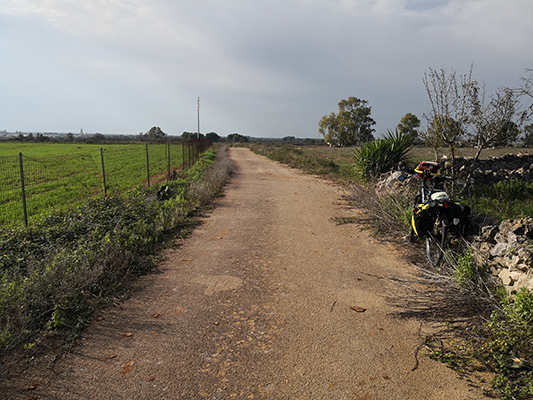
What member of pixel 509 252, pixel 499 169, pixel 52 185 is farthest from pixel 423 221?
pixel 52 185

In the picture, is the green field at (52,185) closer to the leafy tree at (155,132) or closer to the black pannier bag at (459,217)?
the black pannier bag at (459,217)

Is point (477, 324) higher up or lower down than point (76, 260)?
lower down

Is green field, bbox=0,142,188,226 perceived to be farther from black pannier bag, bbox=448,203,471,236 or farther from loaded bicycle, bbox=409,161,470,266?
black pannier bag, bbox=448,203,471,236

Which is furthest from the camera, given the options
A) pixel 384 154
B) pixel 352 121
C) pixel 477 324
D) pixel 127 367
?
pixel 352 121

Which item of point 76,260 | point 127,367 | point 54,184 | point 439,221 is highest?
point 439,221

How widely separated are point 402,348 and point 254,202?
23.8 feet

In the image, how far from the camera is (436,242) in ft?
17.0

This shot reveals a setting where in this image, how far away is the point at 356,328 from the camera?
3824mm

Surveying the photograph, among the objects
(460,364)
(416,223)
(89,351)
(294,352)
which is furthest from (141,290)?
(416,223)

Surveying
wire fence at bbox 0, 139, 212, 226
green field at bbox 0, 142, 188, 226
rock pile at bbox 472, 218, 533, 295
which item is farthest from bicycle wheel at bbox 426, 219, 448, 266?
green field at bbox 0, 142, 188, 226

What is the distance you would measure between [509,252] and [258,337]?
107 inches

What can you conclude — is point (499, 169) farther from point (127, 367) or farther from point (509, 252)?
point (127, 367)

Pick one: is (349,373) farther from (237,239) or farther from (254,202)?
(254,202)

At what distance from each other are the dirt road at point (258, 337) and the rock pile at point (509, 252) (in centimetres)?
96
